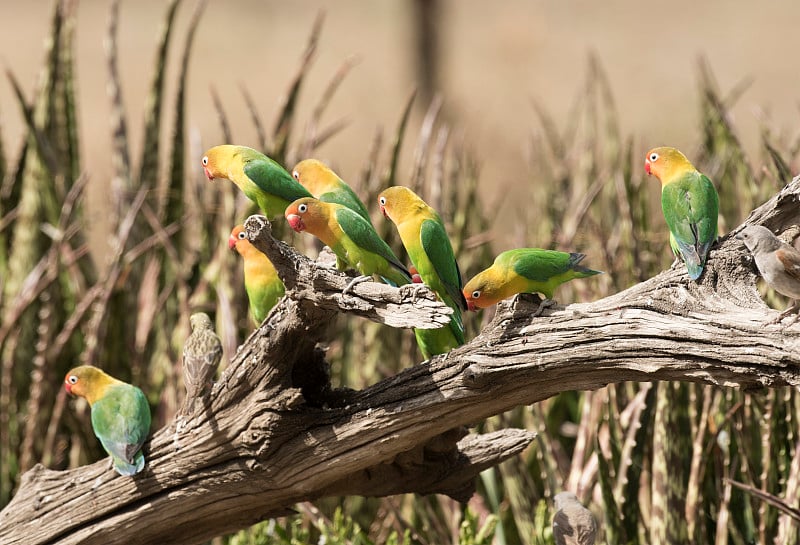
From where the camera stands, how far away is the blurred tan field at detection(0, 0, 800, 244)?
365 inches

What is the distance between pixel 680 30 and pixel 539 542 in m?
10.1

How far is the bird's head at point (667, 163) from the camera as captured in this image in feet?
5.79

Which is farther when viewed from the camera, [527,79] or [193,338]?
[527,79]

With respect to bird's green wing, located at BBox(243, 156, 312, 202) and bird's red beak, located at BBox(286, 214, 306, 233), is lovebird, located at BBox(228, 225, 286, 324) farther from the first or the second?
bird's red beak, located at BBox(286, 214, 306, 233)

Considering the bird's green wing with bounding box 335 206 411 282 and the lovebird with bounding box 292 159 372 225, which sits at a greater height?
the lovebird with bounding box 292 159 372 225

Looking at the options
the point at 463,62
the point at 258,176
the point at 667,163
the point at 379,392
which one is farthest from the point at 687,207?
the point at 463,62

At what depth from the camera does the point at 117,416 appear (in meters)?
2.10

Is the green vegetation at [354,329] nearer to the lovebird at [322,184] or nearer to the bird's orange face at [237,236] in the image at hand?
Result: the bird's orange face at [237,236]

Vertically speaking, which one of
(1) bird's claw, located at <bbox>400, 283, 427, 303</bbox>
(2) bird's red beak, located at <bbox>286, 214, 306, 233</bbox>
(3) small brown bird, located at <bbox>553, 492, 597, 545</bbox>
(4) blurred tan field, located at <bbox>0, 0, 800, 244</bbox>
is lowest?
(3) small brown bird, located at <bbox>553, 492, 597, 545</bbox>

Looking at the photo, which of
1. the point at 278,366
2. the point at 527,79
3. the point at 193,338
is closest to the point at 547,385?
the point at 278,366

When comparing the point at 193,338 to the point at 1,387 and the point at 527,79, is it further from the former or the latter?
the point at 527,79

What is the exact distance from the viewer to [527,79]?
10.7 m

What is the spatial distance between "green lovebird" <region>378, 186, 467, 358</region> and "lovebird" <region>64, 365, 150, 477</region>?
0.76 metres

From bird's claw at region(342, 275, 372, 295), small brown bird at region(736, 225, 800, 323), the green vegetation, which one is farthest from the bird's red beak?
the green vegetation
